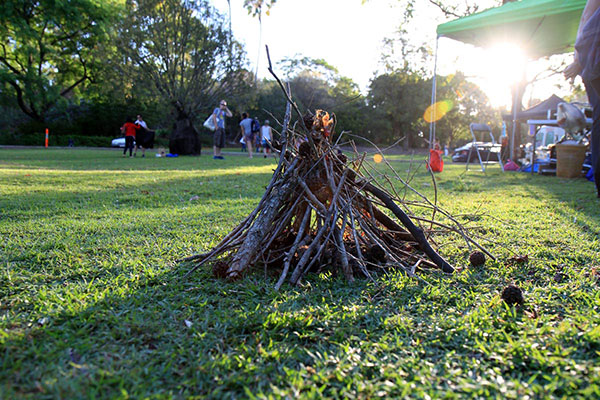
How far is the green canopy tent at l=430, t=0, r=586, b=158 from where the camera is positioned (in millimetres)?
9773

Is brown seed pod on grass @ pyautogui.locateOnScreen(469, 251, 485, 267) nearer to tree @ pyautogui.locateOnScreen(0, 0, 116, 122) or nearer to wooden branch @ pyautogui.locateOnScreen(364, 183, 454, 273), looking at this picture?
wooden branch @ pyautogui.locateOnScreen(364, 183, 454, 273)

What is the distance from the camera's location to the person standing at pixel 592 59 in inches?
203

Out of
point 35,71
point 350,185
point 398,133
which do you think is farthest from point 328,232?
point 398,133

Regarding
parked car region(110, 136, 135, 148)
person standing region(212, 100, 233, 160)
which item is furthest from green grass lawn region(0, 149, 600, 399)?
parked car region(110, 136, 135, 148)

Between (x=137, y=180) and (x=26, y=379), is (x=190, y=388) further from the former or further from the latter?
(x=137, y=180)

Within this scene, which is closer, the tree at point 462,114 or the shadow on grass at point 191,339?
the shadow on grass at point 191,339

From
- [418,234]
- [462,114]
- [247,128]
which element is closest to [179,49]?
[247,128]

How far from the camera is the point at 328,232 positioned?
2.44m

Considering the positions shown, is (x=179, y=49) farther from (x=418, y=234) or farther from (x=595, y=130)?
(x=418, y=234)

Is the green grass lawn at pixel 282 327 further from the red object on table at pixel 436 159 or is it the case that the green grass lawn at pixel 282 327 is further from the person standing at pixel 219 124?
the person standing at pixel 219 124

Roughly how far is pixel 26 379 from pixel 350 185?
1.94 metres

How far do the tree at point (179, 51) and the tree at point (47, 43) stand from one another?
12.1 meters

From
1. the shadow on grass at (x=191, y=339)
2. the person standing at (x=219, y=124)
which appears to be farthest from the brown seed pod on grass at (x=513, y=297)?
the person standing at (x=219, y=124)

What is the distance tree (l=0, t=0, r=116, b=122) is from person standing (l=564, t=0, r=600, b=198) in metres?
31.4
